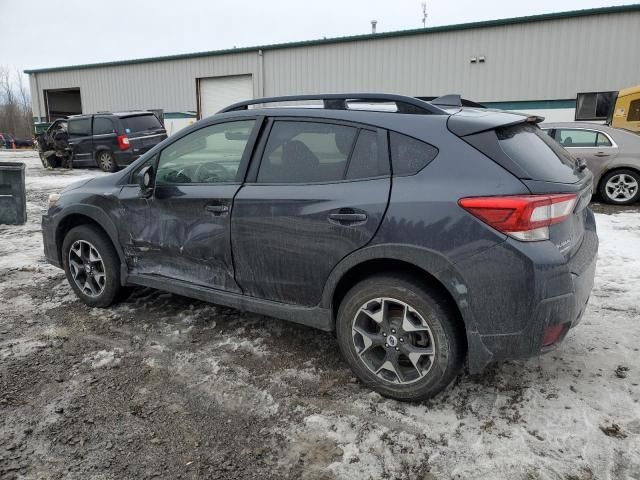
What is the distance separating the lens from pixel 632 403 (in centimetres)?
263

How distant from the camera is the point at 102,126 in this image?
14.6 meters

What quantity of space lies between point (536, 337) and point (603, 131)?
26.9 feet

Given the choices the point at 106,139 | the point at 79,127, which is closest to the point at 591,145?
the point at 106,139

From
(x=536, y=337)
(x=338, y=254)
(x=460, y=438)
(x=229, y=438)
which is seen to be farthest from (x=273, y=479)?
(x=536, y=337)

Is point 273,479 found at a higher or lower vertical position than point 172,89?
lower

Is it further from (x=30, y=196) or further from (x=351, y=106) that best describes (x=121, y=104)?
(x=351, y=106)

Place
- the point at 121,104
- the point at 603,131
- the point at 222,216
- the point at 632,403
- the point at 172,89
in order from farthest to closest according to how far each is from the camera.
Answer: the point at 121,104 < the point at 172,89 < the point at 603,131 < the point at 222,216 < the point at 632,403

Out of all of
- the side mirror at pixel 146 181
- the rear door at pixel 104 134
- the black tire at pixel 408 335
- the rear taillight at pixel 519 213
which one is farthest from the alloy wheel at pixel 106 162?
the rear taillight at pixel 519 213

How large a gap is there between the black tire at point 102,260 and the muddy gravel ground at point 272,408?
17 centimetres

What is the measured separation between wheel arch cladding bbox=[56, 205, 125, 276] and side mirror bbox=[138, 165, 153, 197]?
468 millimetres

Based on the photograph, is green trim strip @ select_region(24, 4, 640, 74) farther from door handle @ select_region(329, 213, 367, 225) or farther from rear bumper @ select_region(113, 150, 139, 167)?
door handle @ select_region(329, 213, 367, 225)

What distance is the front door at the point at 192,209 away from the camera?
318 centimetres

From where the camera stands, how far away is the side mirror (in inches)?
139

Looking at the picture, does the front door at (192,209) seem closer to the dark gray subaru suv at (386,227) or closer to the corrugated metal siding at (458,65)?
the dark gray subaru suv at (386,227)
